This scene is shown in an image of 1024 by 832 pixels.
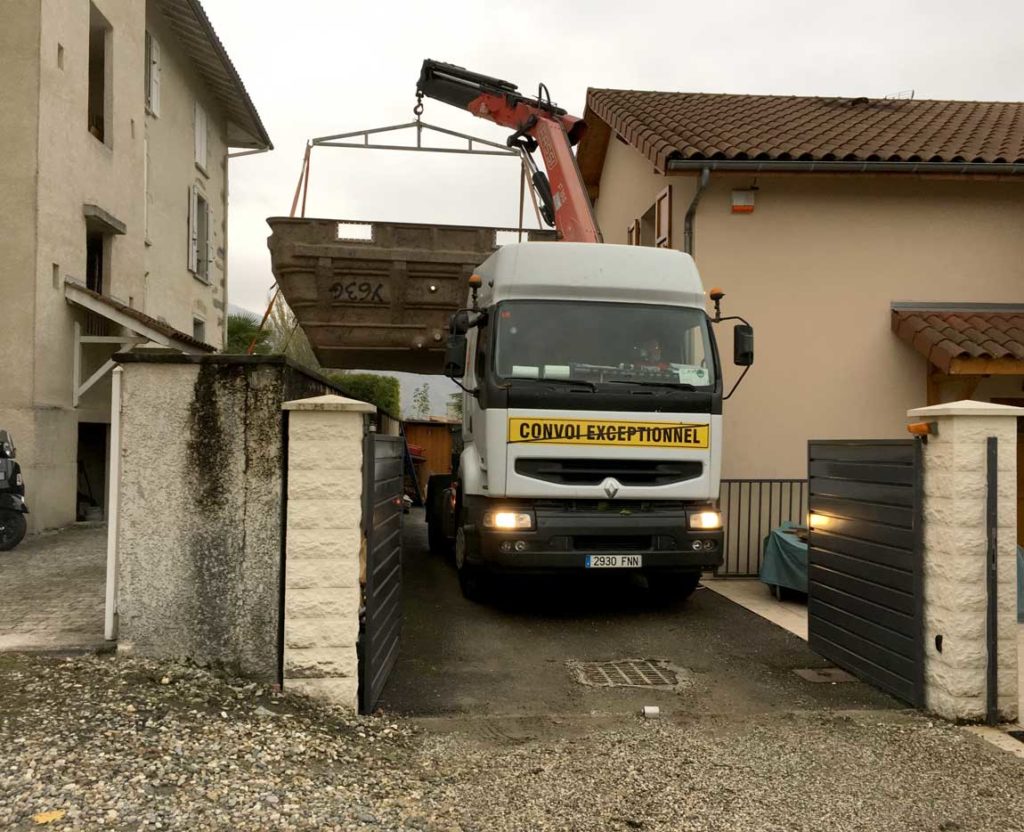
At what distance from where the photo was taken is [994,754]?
455cm

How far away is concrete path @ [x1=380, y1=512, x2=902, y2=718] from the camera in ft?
17.6

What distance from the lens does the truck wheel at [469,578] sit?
8062mm

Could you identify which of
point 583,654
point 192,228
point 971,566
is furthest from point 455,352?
point 192,228

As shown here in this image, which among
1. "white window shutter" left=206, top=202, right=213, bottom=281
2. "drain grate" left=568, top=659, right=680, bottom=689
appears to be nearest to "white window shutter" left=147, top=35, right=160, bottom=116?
"white window shutter" left=206, top=202, right=213, bottom=281

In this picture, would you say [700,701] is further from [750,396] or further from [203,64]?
[203,64]

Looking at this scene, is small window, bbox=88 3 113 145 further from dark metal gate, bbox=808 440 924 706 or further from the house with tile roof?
dark metal gate, bbox=808 440 924 706

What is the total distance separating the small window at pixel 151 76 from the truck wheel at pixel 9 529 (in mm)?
9397

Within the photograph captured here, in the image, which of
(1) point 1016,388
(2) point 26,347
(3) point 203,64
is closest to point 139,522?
(2) point 26,347

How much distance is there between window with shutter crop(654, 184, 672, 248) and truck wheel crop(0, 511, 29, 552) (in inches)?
325

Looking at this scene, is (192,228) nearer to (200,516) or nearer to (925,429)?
(200,516)

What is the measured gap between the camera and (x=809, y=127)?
12.0 metres

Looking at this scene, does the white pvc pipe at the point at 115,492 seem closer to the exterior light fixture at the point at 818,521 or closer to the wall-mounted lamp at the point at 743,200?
the exterior light fixture at the point at 818,521

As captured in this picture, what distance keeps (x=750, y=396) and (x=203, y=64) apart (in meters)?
14.6

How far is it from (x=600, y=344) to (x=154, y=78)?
12833 mm
